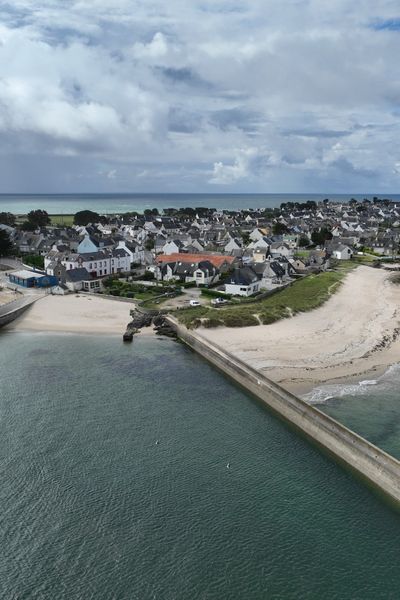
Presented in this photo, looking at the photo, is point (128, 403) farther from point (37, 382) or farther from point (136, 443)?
point (37, 382)

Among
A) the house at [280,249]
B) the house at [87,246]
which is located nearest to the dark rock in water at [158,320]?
the house at [87,246]

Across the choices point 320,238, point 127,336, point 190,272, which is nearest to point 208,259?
point 190,272

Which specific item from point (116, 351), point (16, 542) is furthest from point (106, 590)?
point (116, 351)

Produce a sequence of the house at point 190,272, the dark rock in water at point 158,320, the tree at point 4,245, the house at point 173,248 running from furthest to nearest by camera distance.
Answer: the house at point 173,248 → the tree at point 4,245 → the house at point 190,272 → the dark rock in water at point 158,320

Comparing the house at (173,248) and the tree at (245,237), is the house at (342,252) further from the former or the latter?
the house at (173,248)

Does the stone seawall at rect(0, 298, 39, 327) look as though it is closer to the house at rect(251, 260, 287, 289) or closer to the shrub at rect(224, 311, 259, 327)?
the shrub at rect(224, 311, 259, 327)

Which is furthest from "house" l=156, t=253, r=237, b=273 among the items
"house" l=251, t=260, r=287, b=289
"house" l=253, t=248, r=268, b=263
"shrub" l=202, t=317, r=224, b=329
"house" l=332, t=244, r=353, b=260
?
"house" l=332, t=244, r=353, b=260
